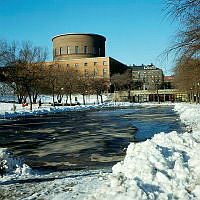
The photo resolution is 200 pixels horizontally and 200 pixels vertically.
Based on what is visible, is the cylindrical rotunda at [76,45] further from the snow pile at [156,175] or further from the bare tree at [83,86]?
the snow pile at [156,175]

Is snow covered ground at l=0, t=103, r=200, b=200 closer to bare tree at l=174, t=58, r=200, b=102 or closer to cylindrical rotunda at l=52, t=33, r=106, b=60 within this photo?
bare tree at l=174, t=58, r=200, b=102

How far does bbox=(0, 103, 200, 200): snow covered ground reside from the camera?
4.41 meters

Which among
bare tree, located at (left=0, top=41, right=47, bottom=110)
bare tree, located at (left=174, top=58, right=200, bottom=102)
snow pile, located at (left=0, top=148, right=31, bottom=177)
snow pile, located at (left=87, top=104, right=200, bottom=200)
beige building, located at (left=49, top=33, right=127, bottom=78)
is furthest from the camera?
beige building, located at (left=49, top=33, right=127, bottom=78)

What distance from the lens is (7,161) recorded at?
6914mm

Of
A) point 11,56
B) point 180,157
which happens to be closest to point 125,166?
point 180,157

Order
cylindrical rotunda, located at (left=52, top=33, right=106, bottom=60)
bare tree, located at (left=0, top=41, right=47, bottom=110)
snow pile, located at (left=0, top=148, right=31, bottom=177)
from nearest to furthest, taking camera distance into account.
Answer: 1. snow pile, located at (left=0, top=148, right=31, bottom=177)
2. bare tree, located at (left=0, top=41, right=47, bottom=110)
3. cylindrical rotunda, located at (left=52, top=33, right=106, bottom=60)

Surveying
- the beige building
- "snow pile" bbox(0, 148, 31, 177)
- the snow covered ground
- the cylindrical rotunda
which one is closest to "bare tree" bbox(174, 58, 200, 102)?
the snow covered ground

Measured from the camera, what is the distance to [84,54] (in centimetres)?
10069

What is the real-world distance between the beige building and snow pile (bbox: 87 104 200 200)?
8851 cm

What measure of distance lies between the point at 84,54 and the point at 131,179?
3870 inches

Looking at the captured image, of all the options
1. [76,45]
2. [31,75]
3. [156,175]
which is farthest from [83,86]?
[156,175]

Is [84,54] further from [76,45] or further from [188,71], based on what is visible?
[188,71]

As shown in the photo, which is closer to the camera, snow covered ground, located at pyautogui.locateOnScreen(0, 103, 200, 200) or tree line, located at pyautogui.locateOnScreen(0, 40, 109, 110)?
snow covered ground, located at pyautogui.locateOnScreen(0, 103, 200, 200)

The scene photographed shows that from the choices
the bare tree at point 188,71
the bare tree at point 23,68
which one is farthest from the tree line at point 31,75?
the bare tree at point 188,71
